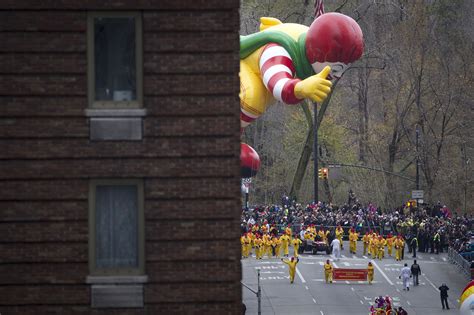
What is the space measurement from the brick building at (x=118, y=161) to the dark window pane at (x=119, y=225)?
2 cm

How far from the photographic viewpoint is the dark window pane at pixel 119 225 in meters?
16.4

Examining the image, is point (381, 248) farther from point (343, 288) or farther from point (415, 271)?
point (343, 288)

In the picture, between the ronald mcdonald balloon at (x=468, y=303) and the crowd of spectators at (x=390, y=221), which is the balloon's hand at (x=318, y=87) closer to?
the ronald mcdonald balloon at (x=468, y=303)

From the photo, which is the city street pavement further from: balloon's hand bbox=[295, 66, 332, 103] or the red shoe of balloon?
balloon's hand bbox=[295, 66, 332, 103]

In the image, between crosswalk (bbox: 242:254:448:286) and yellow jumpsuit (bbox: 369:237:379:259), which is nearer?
crosswalk (bbox: 242:254:448:286)

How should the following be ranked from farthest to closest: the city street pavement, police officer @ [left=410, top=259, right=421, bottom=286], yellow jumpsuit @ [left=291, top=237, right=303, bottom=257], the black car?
the black car, yellow jumpsuit @ [left=291, top=237, right=303, bottom=257], police officer @ [left=410, top=259, right=421, bottom=286], the city street pavement

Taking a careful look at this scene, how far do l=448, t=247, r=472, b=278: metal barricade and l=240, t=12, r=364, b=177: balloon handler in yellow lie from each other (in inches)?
401

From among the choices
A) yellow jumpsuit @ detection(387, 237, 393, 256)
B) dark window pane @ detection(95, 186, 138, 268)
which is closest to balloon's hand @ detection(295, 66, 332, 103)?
dark window pane @ detection(95, 186, 138, 268)

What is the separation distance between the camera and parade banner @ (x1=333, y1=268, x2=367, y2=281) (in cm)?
4538

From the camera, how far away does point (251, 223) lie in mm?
56906

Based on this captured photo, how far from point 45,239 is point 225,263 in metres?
2.20

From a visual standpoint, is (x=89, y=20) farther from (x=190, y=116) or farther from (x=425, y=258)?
(x=425, y=258)

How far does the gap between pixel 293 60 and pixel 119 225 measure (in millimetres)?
21110

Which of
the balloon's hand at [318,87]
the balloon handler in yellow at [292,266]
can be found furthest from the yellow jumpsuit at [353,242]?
the balloon's hand at [318,87]
